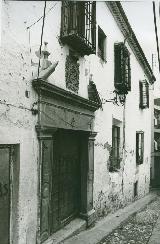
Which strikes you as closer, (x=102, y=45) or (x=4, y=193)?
(x=4, y=193)

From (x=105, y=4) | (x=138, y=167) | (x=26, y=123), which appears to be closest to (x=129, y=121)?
(x=138, y=167)

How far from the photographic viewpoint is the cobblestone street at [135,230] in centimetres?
758

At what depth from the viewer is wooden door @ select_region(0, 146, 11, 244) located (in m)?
4.93

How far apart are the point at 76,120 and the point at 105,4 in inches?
157

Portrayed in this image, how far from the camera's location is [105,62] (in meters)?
9.66

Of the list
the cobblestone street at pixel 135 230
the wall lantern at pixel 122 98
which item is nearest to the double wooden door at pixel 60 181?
the cobblestone street at pixel 135 230

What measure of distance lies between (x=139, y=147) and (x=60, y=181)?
7597 mm

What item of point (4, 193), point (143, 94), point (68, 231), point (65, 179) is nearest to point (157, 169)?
point (143, 94)

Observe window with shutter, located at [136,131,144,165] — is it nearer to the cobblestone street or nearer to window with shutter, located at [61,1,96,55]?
the cobblestone street

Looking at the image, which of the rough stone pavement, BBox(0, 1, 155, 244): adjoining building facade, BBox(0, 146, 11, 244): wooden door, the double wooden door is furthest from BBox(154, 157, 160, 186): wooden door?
BBox(0, 146, 11, 244): wooden door

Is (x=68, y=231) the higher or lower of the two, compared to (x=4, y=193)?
lower

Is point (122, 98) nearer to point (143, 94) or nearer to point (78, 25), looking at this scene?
point (143, 94)

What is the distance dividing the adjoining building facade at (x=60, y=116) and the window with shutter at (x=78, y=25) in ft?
0.07

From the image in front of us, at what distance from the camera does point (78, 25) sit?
22.6 ft
